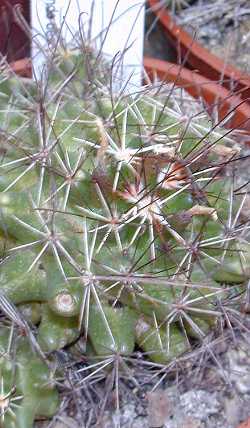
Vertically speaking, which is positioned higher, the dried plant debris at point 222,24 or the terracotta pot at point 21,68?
the terracotta pot at point 21,68

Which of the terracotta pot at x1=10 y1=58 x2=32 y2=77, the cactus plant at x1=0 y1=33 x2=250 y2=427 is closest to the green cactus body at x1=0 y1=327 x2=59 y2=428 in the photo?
the cactus plant at x1=0 y1=33 x2=250 y2=427

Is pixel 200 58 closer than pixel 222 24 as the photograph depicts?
Yes

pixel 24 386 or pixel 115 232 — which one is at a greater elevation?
pixel 115 232

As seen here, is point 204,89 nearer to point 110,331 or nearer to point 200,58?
point 200,58

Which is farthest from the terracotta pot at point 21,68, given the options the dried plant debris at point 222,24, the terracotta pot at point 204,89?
the dried plant debris at point 222,24

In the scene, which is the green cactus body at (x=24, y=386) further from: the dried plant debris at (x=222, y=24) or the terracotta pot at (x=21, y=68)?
the dried plant debris at (x=222, y=24)

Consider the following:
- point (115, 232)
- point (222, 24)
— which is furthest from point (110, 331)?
point (222, 24)

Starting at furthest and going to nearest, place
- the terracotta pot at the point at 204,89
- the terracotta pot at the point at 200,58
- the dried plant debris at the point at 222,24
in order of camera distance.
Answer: the dried plant debris at the point at 222,24
the terracotta pot at the point at 200,58
the terracotta pot at the point at 204,89

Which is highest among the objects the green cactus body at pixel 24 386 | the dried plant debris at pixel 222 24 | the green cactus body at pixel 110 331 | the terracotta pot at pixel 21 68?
the terracotta pot at pixel 21 68

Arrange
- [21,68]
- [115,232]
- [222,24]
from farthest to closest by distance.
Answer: [222,24], [21,68], [115,232]
